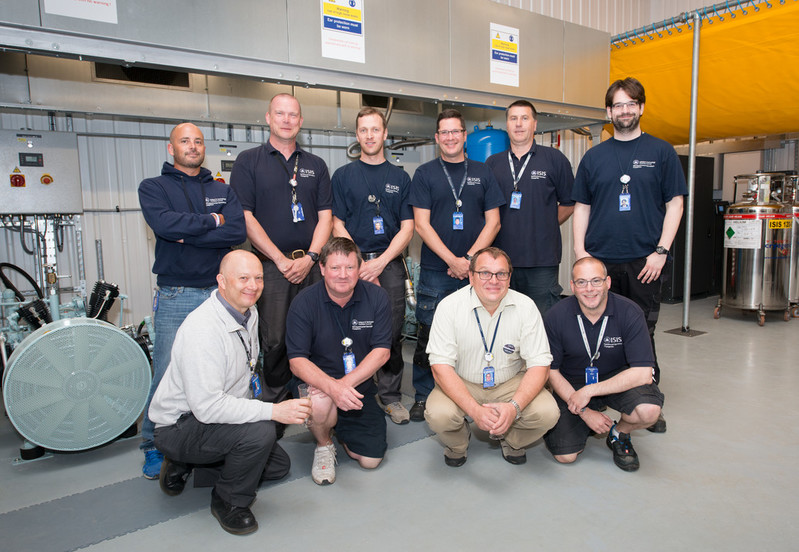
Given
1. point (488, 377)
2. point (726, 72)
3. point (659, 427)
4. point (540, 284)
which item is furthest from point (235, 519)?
point (726, 72)

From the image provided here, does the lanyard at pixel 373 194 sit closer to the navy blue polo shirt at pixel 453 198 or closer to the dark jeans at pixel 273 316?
the navy blue polo shirt at pixel 453 198

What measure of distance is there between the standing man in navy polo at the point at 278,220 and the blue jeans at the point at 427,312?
0.73 m

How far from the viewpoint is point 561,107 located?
500cm

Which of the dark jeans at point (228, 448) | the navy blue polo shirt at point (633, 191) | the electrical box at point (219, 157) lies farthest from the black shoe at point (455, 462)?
the electrical box at point (219, 157)

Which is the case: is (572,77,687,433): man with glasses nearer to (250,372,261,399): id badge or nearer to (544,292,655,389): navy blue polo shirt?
(544,292,655,389): navy blue polo shirt

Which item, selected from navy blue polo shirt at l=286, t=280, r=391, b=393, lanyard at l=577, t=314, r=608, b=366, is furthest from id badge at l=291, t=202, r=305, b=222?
lanyard at l=577, t=314, r=608, b=366

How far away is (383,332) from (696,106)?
4355 millimetres

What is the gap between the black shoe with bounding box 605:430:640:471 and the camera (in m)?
2.55

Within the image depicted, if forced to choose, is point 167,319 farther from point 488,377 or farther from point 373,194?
point 488,377

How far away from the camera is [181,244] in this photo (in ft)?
8.83

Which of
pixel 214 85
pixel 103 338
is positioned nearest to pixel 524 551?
pixel 103 338

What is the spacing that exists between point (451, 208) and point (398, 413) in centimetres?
130

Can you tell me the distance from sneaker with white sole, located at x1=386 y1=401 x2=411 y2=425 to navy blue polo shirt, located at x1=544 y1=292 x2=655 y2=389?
1013 mm

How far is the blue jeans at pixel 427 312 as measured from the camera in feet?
10.7
